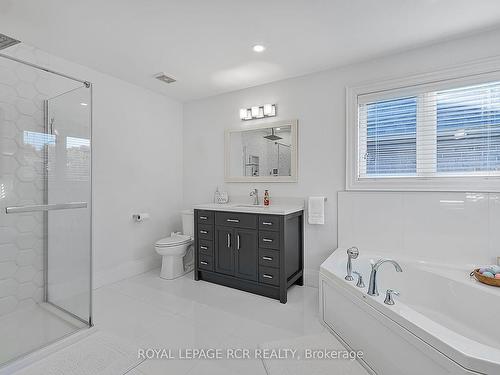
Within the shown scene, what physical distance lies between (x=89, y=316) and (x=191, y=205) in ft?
6.64

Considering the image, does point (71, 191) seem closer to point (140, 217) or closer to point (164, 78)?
point (140, 217)

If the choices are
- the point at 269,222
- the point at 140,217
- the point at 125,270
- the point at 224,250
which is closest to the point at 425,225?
the point at 269,222

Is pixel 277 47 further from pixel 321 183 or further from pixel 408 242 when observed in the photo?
pixel 408 242

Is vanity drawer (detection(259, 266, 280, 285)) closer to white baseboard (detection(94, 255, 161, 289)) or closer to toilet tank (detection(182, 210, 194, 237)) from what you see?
toilet tank (detection(182, 210, 194, 237))

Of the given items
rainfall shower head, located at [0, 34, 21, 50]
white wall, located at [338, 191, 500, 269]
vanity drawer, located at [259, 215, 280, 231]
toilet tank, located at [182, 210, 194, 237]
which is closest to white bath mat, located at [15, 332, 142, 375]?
vanity drawer, located at [259, 215, 280, 231]

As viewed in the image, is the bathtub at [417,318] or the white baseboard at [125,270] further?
the white baseboard at [125,270]

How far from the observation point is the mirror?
10.4ft

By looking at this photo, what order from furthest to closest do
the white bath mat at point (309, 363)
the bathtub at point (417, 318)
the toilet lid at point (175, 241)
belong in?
the toilet lid at point (175, 241)
the white bath mat at point (309, 363)
the bathtub at point (417, 318)

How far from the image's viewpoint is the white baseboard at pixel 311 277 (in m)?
3.01

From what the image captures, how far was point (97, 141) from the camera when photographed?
298cm

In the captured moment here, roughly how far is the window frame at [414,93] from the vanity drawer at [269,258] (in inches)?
41.0

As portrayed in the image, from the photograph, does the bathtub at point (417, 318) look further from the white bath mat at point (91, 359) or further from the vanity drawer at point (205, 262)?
the white bath mat at point (91, 359)

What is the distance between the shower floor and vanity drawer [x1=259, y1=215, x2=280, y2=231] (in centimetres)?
174

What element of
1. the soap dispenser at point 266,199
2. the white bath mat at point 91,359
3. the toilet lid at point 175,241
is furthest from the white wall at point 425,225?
the white bath mat at point 91,359
